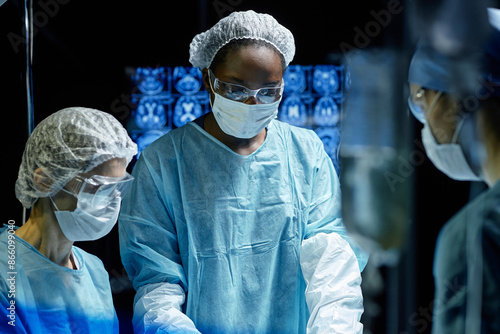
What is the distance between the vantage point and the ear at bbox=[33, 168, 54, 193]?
156 cm

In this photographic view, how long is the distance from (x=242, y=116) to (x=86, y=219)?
0.53 metres

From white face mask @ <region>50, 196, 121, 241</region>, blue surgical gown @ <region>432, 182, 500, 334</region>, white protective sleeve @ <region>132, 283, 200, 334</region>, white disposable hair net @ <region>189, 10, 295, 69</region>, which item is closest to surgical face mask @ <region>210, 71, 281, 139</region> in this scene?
white disposable hair net @ <region>189, 10, 295, 69</region>

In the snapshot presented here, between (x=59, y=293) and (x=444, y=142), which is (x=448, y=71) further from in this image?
(x=59, y=293)

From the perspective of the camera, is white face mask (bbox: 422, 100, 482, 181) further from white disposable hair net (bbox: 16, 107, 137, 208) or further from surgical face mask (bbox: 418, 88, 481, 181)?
white disposable hair net (bbox: 16, 107, 137, 208)

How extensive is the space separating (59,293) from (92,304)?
107mm

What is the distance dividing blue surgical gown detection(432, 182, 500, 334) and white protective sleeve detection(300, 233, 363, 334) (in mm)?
449

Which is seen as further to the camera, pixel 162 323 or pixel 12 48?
pixel 12 48

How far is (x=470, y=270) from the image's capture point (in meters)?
1.01

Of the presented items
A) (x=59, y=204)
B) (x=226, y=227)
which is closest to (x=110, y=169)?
(x=59, y=204)

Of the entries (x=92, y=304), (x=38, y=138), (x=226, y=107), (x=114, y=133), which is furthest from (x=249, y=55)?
(x=92, y=304)

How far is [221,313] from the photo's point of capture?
1.67 m

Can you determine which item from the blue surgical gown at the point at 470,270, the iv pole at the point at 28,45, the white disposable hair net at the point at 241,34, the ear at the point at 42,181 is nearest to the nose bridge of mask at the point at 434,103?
the blue surgical gown at the point at 470,270

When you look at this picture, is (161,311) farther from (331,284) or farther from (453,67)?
(453,67)

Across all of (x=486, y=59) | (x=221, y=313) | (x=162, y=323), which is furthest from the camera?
(x=221, y=313)
